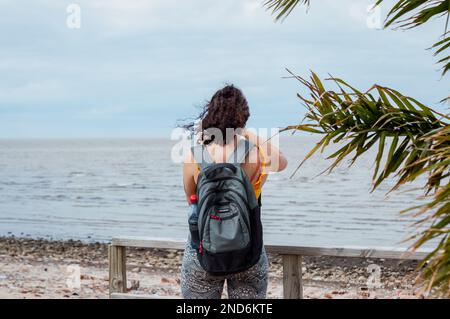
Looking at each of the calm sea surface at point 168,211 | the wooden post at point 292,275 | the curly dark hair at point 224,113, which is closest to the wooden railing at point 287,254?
the wooden post at point 292,275

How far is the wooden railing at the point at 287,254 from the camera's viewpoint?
3.81 m

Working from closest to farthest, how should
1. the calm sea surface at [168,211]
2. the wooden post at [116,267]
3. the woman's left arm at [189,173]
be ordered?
the woman's left arm at [189,173] < the wooden post at [116,267] < the calm sea surface at [168,211]

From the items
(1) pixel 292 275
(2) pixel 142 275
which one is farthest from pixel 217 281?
(2) pixel 142 275

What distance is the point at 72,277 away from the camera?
33.4 ft

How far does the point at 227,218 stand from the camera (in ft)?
10.6

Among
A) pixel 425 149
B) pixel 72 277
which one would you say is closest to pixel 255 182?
pixel 425 149

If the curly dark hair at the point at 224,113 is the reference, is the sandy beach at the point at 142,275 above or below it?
below

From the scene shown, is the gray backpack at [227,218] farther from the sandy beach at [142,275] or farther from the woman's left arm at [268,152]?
the sandy beach at [142,275]

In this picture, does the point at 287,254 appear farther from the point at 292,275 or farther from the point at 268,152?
the point at 268,152

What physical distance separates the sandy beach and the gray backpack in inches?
183

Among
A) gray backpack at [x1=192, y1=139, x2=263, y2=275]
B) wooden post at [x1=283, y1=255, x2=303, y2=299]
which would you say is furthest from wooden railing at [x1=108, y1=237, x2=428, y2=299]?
gray backpack at [x1=192, y1=139, x2=263, y2=275]

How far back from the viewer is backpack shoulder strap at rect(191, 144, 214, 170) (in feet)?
11.0

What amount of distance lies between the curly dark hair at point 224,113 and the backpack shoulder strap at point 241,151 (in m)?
0.07
